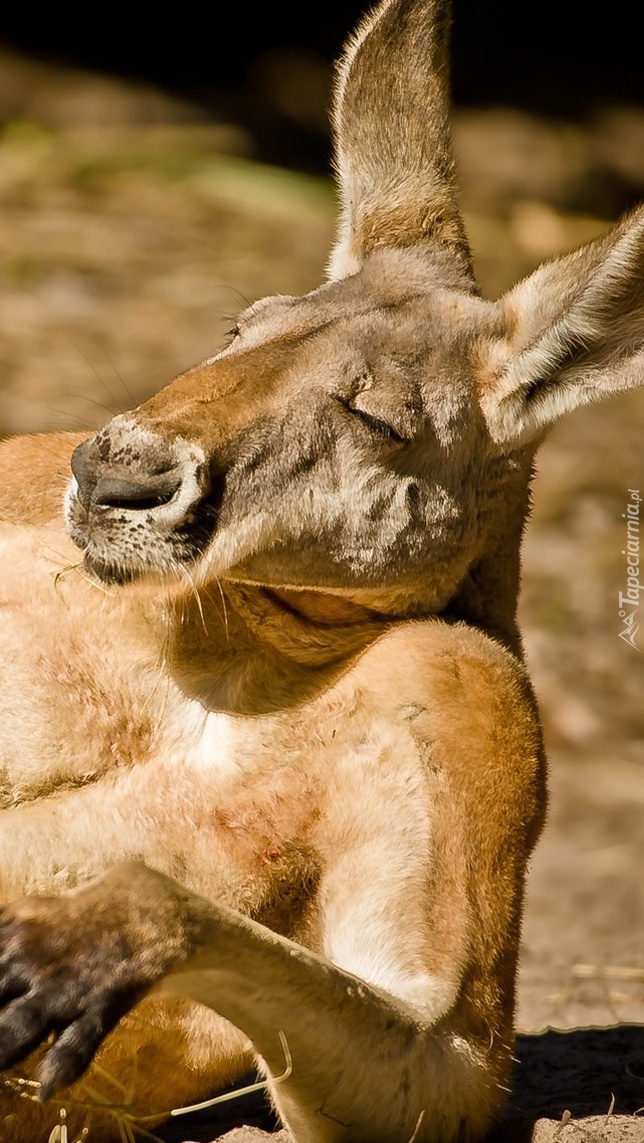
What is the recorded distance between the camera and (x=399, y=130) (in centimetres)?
427

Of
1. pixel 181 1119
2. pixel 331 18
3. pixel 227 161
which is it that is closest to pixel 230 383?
pixel 181 1119

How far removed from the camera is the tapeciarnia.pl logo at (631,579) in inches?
271

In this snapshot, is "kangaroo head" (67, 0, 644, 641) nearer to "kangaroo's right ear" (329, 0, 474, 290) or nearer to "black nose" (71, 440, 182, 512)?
"black nose" (71, 440, 182, 512)

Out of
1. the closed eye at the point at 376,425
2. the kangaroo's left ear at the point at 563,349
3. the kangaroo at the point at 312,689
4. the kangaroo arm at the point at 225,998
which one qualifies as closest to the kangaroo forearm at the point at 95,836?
the kangaroo at the point at 312,689

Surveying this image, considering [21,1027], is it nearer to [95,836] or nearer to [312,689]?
[95,836]

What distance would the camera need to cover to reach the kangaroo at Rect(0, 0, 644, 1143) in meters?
3.04

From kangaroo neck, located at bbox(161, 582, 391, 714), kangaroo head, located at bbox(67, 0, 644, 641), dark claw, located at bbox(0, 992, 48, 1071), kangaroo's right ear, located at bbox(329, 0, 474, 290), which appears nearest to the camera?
dark claw, located at bbox(0, 992, 48, 1071)

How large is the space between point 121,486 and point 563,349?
109cm

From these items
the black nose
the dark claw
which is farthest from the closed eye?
the dark claw

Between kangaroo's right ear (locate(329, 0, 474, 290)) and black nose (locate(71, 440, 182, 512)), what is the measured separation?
3.81ft

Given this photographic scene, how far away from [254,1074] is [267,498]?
4.90ft

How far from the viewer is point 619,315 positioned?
367cm

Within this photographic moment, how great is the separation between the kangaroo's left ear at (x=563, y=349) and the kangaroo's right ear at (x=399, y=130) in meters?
0.54

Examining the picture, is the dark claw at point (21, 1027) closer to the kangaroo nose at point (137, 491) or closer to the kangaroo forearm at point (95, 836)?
the kangaroo forearm at point (95, 836)
